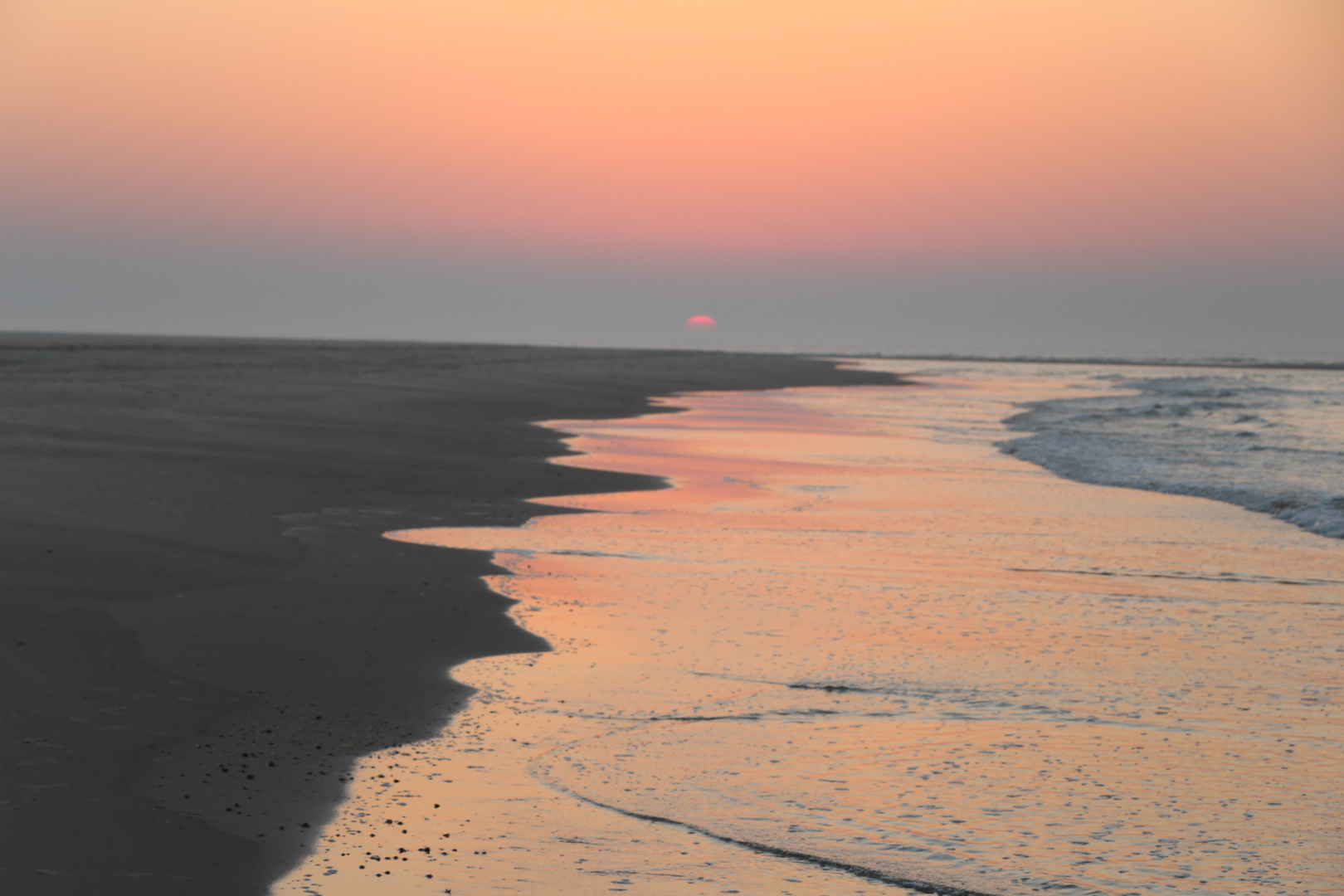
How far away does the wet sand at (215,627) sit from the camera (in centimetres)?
425

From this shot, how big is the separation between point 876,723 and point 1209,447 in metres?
19.2

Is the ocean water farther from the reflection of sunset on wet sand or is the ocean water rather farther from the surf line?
the surf line

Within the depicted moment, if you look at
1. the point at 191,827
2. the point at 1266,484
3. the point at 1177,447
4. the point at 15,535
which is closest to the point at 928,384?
the point at 1177,447

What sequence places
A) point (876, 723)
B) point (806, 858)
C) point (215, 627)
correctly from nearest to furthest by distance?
point (806, 858), point (876, 723), point (215, 627)

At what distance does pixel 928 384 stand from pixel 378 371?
2690 centimetres

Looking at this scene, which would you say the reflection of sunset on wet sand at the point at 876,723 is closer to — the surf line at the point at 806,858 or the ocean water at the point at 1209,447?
the surf line at the point at 806,858

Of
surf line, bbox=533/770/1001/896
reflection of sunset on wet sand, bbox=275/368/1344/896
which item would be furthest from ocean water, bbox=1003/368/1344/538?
surf line, bbox=533/770/1001/896

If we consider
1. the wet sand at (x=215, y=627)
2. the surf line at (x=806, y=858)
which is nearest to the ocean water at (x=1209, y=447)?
the wet sand at (x=215, y=627)

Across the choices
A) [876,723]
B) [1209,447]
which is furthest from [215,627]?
[1209,447]

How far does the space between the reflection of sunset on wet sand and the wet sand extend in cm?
38

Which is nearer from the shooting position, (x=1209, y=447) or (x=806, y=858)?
(x=806, y=858)

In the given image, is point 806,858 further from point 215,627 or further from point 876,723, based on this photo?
point 215,627

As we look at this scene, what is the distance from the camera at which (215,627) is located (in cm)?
705

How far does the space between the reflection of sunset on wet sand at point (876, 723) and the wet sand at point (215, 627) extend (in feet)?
1.24
